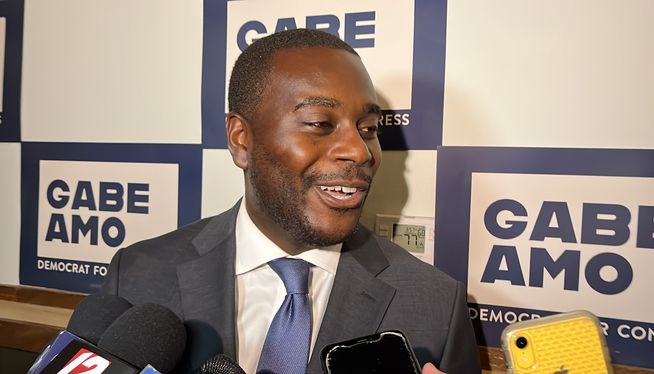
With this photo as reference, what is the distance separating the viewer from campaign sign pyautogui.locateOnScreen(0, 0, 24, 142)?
4.79ft

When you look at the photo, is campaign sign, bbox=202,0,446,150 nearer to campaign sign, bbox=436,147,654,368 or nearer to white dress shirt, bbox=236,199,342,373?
campaign sign, bbox=436,147,654,368

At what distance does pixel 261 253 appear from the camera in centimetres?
90

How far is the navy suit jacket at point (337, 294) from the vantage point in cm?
85

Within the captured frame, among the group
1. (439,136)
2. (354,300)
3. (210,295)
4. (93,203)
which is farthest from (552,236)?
(93,203)

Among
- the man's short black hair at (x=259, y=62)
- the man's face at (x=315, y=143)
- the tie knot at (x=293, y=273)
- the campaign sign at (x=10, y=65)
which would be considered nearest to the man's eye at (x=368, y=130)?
the man's face at (x=315, y=143)

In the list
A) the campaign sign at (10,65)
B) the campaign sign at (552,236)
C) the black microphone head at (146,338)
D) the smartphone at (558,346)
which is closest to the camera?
the smartphone at (558,346)

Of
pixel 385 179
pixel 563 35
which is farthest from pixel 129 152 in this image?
pixel 563 35

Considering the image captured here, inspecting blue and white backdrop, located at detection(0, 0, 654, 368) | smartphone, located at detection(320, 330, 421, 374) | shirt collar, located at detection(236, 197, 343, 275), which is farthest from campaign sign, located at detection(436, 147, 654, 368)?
smartphone, located at detection(320, 330, 421, 374)

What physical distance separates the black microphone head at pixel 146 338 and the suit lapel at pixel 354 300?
10.1 inches

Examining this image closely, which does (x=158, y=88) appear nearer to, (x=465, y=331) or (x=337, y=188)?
(x=337, y=188)

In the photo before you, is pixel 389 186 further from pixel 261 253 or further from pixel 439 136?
pixel 261 253

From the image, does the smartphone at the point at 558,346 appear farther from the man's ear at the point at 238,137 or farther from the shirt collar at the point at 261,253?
the man's ear at the point at 238,137

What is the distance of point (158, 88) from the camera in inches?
52.4

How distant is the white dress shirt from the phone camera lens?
1.47ft
